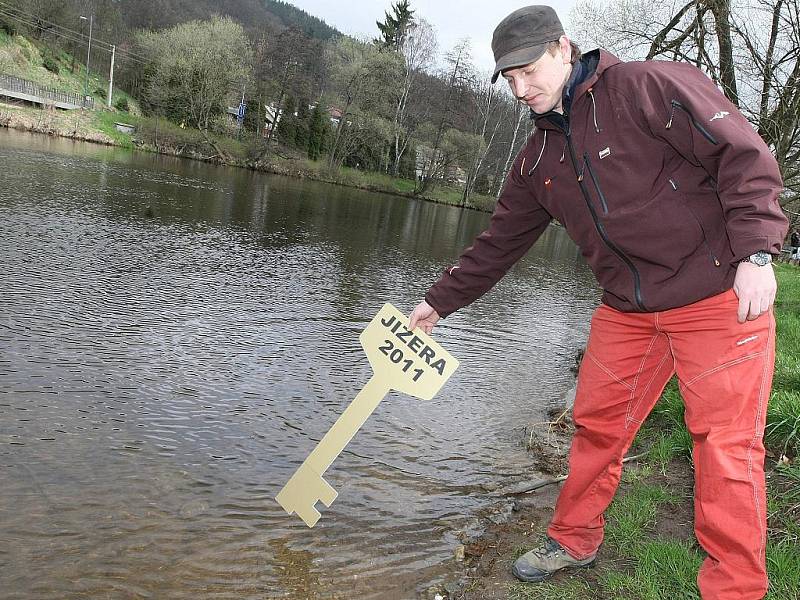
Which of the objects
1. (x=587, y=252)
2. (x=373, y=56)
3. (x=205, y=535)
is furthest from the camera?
(x=373, y=56)

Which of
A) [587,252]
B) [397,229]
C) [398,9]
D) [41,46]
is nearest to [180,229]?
[397,229]

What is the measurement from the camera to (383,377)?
3.43 metres

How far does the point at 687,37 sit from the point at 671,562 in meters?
11.7

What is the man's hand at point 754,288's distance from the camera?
7.07ft

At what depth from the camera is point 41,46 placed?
5066cm

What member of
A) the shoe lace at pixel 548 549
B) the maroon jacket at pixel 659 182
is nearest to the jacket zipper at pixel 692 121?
the maroon jacket at pixel 659 182

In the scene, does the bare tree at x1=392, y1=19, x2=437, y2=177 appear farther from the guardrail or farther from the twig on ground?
the twig on ground

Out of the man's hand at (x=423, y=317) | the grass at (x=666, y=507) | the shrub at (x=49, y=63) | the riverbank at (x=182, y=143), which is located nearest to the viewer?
the grass at (x=666, y=507)

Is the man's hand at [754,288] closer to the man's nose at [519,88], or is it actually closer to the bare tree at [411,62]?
the man's nose at [519,88]

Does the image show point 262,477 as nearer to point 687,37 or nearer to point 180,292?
point 180,292

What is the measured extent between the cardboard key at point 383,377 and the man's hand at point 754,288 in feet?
4.79

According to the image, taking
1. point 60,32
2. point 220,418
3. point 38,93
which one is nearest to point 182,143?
point 38,93

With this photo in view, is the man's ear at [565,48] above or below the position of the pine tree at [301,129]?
below

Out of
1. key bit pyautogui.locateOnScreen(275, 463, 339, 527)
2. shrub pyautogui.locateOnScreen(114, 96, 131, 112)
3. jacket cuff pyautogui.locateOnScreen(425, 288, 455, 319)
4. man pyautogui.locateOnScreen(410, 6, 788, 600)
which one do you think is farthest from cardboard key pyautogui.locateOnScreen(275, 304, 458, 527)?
shrub pyautogui.locateOnScreen(114, 96, 131, 112)
